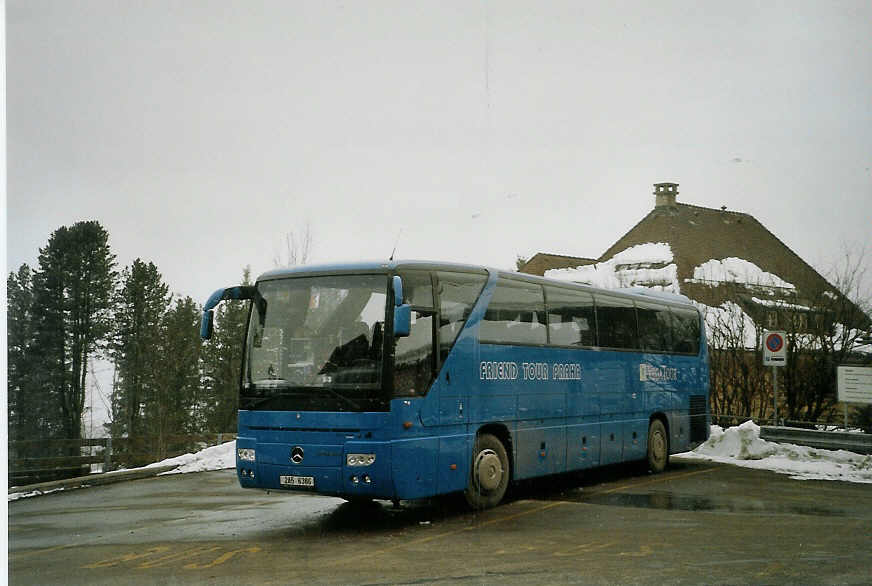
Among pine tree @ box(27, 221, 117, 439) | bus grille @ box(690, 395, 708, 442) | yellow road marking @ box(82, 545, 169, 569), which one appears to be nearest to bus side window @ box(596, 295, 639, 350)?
bus grille @ box(690, 395, 708, 442)

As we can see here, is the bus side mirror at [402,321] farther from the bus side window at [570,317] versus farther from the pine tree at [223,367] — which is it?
the bus side window at [570,317]

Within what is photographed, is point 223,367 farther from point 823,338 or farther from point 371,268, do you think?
point 823,338

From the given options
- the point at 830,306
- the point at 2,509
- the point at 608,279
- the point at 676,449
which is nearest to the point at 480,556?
the point at 2,509

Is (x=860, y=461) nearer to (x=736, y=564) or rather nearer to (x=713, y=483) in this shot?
(x=713, y=483)

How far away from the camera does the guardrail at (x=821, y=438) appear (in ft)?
52.2

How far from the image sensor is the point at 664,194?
50.8 feet

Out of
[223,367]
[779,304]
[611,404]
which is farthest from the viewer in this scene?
[223,367]

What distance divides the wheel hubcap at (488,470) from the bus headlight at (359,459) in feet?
6.08

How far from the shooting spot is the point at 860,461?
50.6ft

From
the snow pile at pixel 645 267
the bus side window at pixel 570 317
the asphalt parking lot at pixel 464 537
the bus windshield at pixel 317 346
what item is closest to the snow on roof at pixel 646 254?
the snow pile at pixel 645 267

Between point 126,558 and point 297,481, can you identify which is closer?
point 126,558

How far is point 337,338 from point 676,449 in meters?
Result: 8.91

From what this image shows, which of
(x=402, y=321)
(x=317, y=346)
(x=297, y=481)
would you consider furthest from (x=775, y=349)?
(x=297, y=481)

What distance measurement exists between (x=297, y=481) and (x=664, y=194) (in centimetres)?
854
